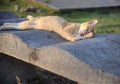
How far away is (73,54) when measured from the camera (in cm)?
321

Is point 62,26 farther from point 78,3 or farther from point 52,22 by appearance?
point 78,3

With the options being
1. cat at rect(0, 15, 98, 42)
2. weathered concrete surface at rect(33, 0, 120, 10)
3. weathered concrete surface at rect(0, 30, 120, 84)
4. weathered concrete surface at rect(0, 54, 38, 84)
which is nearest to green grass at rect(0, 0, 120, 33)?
weathered concrete surface at rect(33, 0, 120, 10)

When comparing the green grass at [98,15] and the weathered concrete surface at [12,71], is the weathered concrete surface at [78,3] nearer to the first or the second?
the green grass at [98,15]

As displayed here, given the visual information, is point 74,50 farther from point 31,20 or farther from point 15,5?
point 15,5


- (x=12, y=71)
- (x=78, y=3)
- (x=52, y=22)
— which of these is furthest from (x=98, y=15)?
(x=52, y=22)

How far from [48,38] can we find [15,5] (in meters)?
6.65

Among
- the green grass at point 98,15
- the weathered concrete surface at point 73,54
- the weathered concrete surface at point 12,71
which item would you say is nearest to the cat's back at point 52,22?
the weathered concrete surface at point 73,54

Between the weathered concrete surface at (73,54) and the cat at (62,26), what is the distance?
0.46ft

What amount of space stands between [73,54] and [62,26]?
105 cm

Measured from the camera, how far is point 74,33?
4094 millimetres

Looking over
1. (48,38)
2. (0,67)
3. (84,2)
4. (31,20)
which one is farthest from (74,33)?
(84,2)

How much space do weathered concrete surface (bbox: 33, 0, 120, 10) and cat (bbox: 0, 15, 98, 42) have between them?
17.0ft

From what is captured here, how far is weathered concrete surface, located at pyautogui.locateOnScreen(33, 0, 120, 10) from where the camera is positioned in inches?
387

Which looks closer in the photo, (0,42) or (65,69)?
(65,69)
